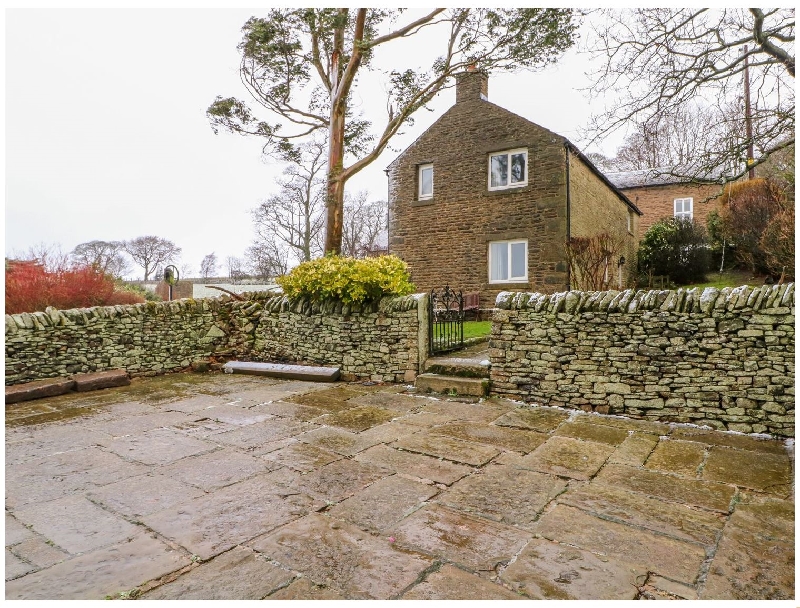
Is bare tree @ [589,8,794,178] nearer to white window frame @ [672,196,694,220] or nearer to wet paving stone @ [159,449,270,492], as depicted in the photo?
wet paving stone @ [159,449,270,492]

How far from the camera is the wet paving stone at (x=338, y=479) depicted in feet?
11.0

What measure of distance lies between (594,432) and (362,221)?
2356 centimetres

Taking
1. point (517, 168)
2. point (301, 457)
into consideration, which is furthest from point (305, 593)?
point (517, 168)

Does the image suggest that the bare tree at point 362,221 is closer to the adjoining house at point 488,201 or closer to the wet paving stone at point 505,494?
the adjoining house at point 488,201

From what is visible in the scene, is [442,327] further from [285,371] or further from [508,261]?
[508,261]

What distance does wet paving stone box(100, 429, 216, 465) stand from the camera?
13.7 ft

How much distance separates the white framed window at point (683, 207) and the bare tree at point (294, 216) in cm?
1675

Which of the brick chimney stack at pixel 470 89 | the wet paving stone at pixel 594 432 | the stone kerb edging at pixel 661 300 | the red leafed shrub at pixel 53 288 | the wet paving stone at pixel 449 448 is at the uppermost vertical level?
the brick chimney stack at pixel 470 89

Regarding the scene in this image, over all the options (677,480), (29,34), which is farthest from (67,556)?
(677,480)

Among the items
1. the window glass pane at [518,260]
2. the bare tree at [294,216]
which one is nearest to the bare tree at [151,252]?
the bare tree at [294,216]

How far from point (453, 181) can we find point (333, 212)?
5.48 metres

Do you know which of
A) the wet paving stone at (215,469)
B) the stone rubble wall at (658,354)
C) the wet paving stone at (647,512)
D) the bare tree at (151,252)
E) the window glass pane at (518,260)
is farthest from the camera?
the bare tree at (151,252)

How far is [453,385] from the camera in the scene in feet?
21.5

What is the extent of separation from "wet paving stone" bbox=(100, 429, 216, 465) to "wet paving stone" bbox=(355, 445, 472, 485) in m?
1.62
